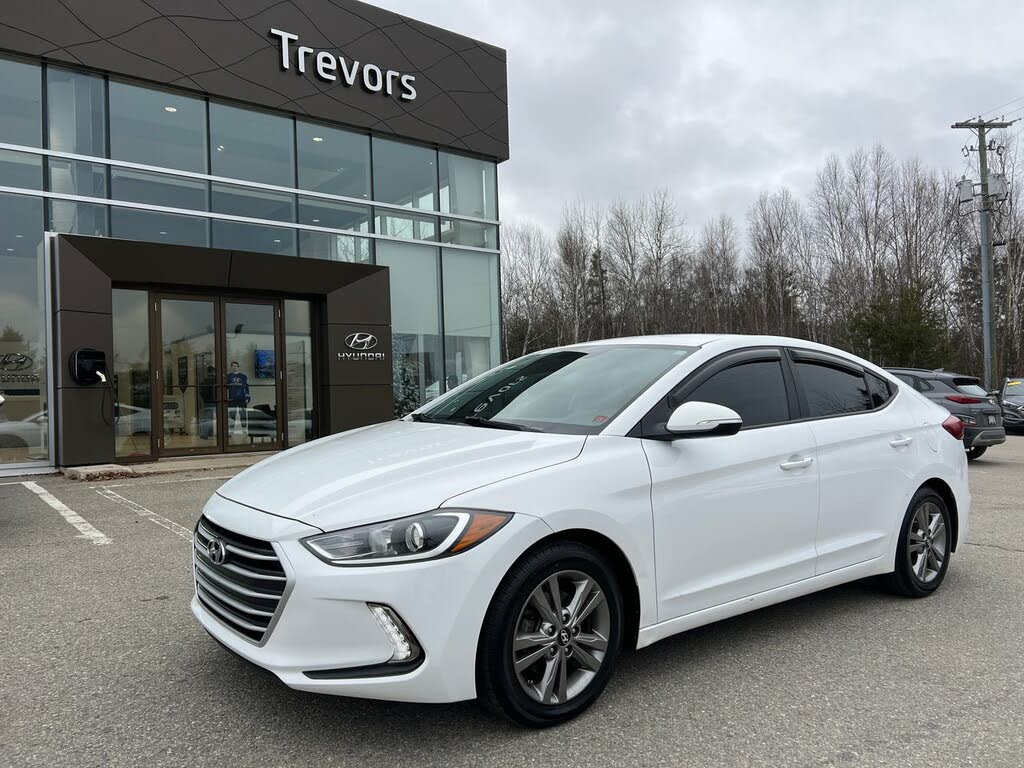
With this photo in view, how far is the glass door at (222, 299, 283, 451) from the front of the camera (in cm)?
1367

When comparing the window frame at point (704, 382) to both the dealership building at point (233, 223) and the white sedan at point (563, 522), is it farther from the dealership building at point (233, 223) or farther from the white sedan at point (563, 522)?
the dealership building at point (233, 223)

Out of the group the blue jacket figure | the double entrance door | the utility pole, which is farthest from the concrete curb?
the utility pole

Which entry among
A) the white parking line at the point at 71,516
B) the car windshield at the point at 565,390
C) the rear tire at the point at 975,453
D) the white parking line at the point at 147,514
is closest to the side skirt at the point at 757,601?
the car windshield at the point at 565,390

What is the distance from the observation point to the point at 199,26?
44.3 ft

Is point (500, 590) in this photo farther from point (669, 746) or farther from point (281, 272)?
point (281, 272)

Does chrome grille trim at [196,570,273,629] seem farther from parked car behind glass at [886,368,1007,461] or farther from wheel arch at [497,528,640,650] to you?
parked car behind glass at [886,368,1007,461]

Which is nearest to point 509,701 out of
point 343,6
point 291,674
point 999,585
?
point 291,674

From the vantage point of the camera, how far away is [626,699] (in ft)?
10.1

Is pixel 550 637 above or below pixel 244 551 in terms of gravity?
below

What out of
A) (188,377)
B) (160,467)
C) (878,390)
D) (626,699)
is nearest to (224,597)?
(626,699)

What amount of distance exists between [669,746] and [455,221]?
15.3 meters

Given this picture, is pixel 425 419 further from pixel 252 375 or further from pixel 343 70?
pixel 343 70

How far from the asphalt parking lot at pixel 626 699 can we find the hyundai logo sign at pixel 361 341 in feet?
33.2

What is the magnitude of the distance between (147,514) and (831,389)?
677cm
